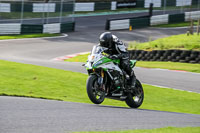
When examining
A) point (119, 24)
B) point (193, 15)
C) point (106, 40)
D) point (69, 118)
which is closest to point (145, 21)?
point (119, 24)

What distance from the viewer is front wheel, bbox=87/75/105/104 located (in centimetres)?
857

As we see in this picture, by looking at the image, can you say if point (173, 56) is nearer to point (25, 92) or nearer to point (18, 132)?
point (25, 92)

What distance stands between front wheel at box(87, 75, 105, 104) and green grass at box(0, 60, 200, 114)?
4.33 feet

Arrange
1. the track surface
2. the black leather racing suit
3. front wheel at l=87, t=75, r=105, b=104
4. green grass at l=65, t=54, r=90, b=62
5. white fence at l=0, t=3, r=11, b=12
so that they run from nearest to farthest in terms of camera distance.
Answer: the track surface → front wheel at l=87, t=75, r=105, b=104 → the black leather racing suit → green grass at l=65, t=54, r=90, b=62 → white fence at l=0, t=3, r=11, b=12

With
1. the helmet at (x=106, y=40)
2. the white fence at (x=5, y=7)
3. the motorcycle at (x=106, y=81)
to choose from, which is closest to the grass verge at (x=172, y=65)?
the motorcycle at (x=106, y=81)

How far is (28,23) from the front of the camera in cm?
3159

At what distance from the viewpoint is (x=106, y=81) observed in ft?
29.8

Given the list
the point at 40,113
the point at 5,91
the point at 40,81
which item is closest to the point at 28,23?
the point at 40,81

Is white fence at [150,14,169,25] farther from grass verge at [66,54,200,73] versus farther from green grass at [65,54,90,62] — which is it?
grass verge at [66,54,200,73]

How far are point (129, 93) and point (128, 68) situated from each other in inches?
23.1

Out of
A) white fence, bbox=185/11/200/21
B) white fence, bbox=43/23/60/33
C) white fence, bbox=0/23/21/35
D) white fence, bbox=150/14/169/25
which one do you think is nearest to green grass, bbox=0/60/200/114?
white fence, bbox=0/23/21/35

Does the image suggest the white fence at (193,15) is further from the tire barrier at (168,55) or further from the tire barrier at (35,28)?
the tire barrier at (168,55)

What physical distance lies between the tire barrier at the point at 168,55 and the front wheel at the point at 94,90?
9988 mm

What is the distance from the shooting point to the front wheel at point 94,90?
8570mm
